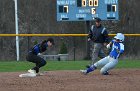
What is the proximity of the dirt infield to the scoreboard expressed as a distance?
32.4 feet

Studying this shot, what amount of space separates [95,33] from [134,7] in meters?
23.8

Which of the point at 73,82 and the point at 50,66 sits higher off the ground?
the point at 73,82

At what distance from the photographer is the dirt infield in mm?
12211

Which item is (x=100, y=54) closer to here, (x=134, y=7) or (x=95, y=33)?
(x=95, y=33)

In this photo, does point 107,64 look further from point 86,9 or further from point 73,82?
point 86,9

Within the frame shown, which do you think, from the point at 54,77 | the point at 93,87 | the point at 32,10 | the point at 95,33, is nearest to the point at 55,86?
the point at 93,87

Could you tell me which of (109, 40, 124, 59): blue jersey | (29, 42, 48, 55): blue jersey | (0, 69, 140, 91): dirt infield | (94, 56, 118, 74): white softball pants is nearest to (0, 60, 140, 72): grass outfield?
(29, 42, 48, 55): blue jersey

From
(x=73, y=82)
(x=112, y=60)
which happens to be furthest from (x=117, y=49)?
(x=73, y=82)

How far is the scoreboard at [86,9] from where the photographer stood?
1005 inches

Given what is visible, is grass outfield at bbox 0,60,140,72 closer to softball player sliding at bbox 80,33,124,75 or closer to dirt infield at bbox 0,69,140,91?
dirt infield at bbox 0,69,140,91

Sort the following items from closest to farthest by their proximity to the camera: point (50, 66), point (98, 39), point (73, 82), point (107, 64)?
1. point (73, 82)
2. point (107, 64)
3. point (98, 39)
4. point (50, 66)

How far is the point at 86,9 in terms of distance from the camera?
25500 millimetres

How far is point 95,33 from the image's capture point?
17.2 metres

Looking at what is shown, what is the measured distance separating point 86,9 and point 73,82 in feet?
40.8
